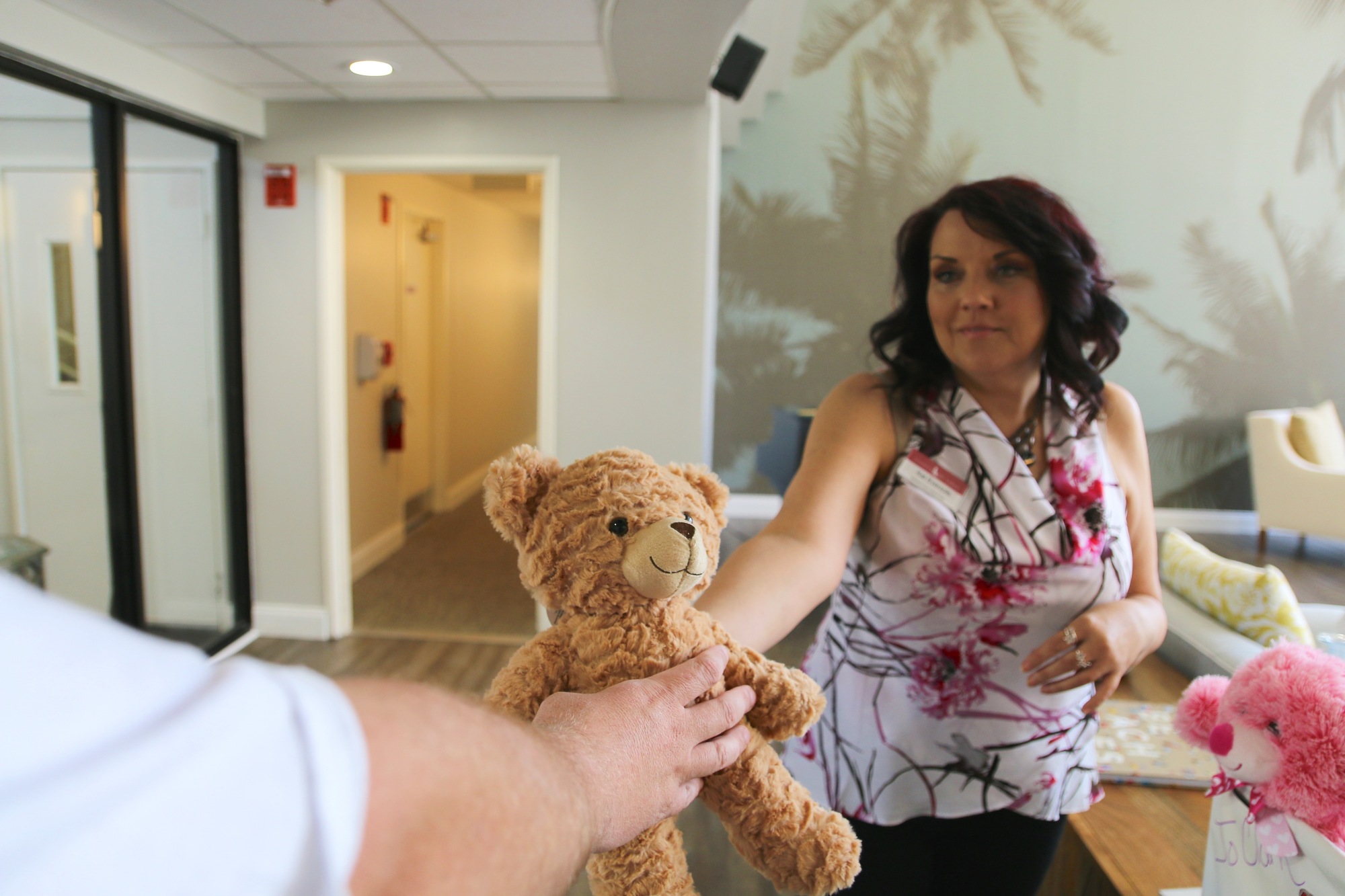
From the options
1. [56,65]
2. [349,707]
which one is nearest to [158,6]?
[56,65]

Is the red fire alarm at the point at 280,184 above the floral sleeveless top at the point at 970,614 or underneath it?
above

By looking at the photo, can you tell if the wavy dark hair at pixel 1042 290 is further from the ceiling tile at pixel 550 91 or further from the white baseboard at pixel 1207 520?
the white baseboard at pixel 1207 520

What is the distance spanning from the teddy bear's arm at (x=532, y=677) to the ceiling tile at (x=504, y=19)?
100 inches

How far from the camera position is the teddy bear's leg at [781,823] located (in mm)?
702

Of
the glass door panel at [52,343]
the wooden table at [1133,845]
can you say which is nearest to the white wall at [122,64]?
the glass door panel at [52,343]

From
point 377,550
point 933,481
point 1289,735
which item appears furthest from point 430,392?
point 1289,735

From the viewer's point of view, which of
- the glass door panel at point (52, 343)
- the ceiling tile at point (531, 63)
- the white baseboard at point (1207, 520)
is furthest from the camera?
the white baseboard at point (1207, 520)

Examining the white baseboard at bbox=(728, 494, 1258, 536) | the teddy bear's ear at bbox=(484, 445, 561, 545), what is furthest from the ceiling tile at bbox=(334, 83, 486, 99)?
the white baseboard at bbox=(728, 494, 1258, 536)

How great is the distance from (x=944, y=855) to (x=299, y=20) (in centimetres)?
318

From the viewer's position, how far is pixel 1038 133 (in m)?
6.44

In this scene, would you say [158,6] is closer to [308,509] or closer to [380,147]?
[380,147]

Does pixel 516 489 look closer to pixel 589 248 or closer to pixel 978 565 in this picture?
pixel 978 565

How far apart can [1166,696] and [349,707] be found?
263cm

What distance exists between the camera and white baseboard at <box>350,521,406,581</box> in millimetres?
5059
